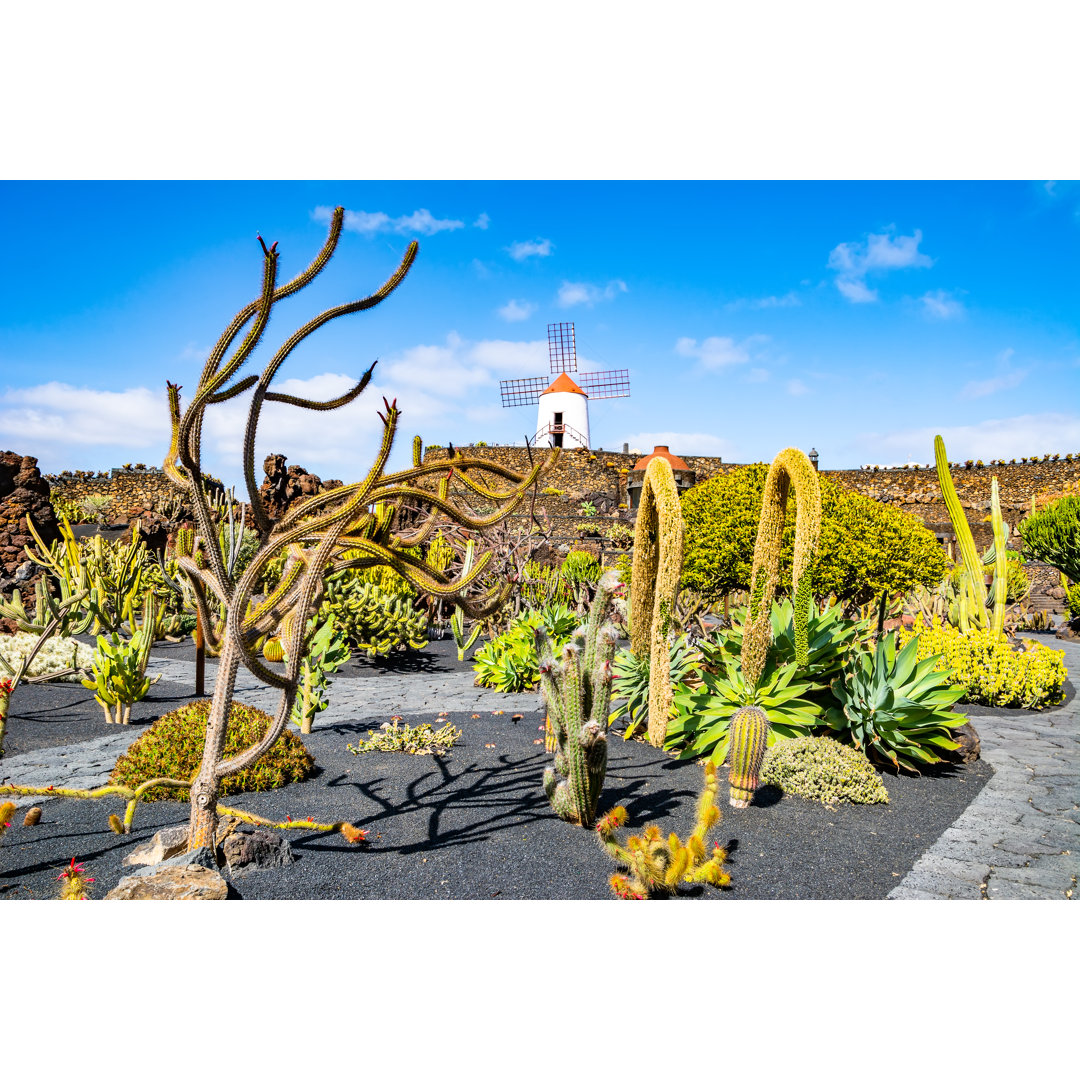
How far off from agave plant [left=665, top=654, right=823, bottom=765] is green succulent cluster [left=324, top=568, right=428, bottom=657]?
611cm

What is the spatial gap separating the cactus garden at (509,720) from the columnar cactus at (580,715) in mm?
14

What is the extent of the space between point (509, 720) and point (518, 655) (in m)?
1.70

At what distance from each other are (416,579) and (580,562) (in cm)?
1409

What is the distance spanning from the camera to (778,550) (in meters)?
4.38

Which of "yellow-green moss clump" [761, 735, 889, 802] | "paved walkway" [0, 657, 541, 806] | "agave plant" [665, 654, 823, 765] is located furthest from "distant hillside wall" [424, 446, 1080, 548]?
"yellow-green moss clump" [761, 735, 889, 802]

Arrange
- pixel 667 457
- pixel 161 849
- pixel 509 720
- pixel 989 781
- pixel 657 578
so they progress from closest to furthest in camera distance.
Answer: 1. pixel 161 849
2. pixel 657 578
3. pixel 989 781
4. pixel 509 720
5. pixel 667 457

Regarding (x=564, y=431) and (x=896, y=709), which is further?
(x=564, y=431)

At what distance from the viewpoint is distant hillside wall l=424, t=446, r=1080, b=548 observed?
97.0 feet

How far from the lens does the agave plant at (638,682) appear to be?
572cm

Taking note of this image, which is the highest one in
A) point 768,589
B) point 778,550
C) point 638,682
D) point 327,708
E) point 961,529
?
point 961,529

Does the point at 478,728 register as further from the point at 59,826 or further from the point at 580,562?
the point at 580,562

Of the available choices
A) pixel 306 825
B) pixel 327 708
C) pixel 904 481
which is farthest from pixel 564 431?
pixel 306 825

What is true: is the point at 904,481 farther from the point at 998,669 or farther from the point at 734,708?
the point at 734,708

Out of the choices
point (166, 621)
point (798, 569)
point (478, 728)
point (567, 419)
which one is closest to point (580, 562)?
point (166, 621)
